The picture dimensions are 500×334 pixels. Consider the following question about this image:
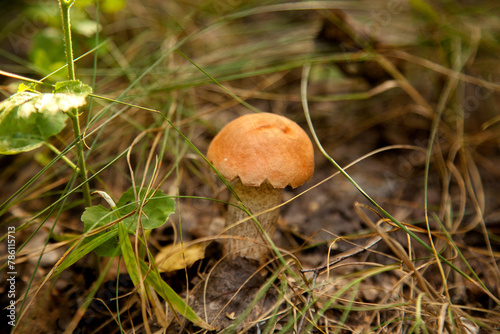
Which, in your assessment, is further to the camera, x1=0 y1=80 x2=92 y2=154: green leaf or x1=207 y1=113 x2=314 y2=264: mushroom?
x1=207 y1=113 x2=314 y2=264: mushroom

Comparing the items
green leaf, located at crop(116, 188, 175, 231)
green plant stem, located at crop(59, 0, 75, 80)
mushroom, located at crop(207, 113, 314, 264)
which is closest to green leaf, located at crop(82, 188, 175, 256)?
green leaf, located at crop(116, 188, 175, 231)

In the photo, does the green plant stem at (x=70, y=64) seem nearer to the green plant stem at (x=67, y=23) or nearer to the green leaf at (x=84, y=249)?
the green plant stem at (x=67, y=23)

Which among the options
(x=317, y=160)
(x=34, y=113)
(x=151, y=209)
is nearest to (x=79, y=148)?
(x=34, y=113)

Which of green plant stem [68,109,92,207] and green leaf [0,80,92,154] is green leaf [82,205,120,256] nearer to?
green plant stem [68,109,92,207]

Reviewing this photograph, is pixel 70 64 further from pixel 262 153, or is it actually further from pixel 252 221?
pixel 252 221

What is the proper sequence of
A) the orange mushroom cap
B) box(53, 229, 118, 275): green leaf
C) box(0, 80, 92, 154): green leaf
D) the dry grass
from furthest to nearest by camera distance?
the dry grass, the orange mushroom cap, box(53, 229, 118, 275): green leaf, box(0, 80, 92, 154): green leaf

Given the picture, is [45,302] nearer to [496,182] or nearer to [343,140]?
[343,140]

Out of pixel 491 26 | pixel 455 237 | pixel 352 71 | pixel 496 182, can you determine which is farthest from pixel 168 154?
pixel 491 26
